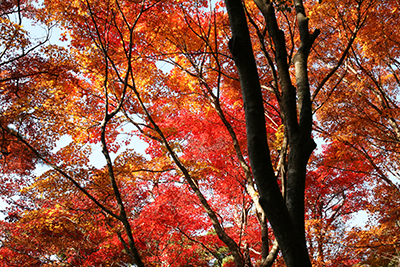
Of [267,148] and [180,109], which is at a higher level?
[180,109]

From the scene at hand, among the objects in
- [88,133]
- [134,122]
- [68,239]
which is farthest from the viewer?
[68,239]

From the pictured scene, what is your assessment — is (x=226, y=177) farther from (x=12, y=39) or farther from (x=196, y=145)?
(x=12, y=39)

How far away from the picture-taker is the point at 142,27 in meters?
7.43

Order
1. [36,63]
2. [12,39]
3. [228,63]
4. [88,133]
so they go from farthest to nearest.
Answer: [228,63] → [88,133] → [36,63] → [12,39]

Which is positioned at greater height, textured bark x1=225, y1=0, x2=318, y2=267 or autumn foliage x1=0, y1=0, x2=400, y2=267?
autumn foliage x1=0, y1=0, x2=400, y2=267

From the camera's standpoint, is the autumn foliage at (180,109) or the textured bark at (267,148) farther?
the autumn foliage at (180,109)

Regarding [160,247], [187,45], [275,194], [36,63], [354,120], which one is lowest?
[275,194]

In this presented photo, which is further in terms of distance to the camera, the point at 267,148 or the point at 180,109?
the point at 180,109

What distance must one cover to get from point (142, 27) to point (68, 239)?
9.82 m

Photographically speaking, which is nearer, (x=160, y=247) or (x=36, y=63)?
(x=36, y=63)

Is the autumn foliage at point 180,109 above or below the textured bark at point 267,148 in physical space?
above

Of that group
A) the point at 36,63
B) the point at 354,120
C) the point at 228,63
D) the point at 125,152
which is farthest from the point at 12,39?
the point at 354,120

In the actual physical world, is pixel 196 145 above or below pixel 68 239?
above

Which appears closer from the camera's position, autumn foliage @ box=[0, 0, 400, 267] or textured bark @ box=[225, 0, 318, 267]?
textured bark @ box=[225, 0, 318, 267]
